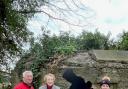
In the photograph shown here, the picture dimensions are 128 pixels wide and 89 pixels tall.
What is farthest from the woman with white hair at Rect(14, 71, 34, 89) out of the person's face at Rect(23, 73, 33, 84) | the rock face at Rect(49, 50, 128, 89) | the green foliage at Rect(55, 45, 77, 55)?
the green foliage at Rect(55, 45, 77, 55)

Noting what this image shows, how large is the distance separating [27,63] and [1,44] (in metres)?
1.13

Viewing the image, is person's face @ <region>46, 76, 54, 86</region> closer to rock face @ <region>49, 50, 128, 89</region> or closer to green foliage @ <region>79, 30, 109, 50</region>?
rock face @ <region>49, 50, 128, 89</region>

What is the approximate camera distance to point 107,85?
8125 millimetres

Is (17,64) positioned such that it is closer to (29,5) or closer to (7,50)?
(7,50)

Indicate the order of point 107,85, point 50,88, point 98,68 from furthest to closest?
1. point 98,68
2. point 50,88
3. point 107,85

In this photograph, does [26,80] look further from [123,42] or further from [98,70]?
[123,42]

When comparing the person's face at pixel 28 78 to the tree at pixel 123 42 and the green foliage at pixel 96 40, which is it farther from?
the tree at pixel 123 42

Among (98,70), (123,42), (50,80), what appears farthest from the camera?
(123,42)

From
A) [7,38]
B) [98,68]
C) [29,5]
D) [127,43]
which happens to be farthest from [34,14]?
[127,43]

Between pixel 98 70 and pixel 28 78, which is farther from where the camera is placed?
pixel 98 70

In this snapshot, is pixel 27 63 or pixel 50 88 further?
pixel 27 63

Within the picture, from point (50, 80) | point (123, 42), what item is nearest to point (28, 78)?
point (50, 80)

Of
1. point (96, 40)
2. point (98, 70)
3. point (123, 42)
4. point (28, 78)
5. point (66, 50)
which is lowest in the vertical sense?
point (98, 70)

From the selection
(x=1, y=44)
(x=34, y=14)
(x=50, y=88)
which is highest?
(x=34, y=14)
